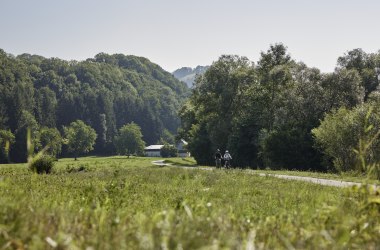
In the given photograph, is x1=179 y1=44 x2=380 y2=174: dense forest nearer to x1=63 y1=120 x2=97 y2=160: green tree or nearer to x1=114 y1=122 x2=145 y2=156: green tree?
x1=63 y1=120 x2=97 y2=160: green tree

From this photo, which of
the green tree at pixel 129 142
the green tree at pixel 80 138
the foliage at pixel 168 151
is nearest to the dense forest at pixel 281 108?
the green tree at pixel 80 138

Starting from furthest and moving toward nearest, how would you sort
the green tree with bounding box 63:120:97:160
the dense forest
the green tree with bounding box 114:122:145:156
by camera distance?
the green tree with bounding box 114:122:145:156 → the green tree with bounding box 63:120:97:160 → the dense forest

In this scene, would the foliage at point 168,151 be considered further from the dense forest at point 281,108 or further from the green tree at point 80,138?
the dense forest at point 281,108

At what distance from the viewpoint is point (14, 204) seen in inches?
117

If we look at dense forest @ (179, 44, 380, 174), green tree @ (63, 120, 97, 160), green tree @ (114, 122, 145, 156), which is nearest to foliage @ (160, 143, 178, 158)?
green tree @ (114, 122, 145, 156)

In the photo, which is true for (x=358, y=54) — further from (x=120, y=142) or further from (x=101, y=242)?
(x=120, y=142)

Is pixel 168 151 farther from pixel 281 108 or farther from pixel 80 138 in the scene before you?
pixel 281 108

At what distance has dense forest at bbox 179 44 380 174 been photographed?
50.6 meters

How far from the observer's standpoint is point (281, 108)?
61344 mm

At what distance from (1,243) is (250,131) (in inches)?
2599

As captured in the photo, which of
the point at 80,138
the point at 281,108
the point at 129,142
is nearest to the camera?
the point at 281,108

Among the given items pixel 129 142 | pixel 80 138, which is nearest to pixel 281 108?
pixel 80 138

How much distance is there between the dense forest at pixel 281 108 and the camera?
50.6 metres

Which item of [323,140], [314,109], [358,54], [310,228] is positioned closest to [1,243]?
[310,228]
